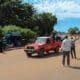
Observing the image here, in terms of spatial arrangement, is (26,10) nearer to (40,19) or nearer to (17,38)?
(40,19)

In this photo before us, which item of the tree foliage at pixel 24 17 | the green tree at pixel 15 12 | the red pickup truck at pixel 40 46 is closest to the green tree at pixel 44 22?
the tree foliage at pixel 24 17

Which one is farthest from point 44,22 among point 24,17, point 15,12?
point 15,12

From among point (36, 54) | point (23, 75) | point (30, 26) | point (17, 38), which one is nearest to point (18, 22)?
point (30, 26)

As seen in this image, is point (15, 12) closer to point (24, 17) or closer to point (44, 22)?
point (24, 17)

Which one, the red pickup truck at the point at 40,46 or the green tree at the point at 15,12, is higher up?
the green tree at the point at 15,12

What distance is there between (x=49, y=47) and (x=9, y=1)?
4193 centimetres

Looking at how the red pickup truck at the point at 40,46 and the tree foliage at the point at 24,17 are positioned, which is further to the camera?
the tree foliage at the point at 24,17

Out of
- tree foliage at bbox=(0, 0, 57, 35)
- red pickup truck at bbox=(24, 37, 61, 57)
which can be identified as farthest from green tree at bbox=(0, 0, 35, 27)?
red pickup truck at bbox=(24, 37, 61, 57)

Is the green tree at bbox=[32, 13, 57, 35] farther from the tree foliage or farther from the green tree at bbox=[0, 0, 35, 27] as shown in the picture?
the green tree at bbox=[0, 0, 35, 27]

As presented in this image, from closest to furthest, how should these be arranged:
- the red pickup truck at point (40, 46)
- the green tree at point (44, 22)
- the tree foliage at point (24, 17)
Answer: the red pickup truck at point (40, 46) < the tree foliage at point (24, 17) < the green tree at point (44, 22)

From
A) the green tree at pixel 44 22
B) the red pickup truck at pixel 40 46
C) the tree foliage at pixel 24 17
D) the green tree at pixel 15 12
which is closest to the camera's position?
the red pickup truck at pixel 40 46

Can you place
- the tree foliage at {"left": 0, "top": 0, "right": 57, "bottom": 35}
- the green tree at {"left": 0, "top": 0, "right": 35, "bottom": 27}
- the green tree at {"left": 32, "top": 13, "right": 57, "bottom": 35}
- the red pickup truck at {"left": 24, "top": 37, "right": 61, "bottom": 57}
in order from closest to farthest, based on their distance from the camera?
the red pickup truck at {"left": 24, "top": 37, "right": 61, "bottom": 57}
the green tree at {"left": 0, "top": 0, "right": 35, "bottom": 27}
the tree foliage at {"left": 0, "top": 0, "right": 57, "bottom": 35}
the green tree at {"left": 32, "top": 13, "right": 57, "bottom": 35}

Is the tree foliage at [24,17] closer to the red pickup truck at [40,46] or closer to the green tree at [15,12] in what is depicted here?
the green tree at [15,12]

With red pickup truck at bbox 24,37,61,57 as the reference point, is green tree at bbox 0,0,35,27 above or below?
above
